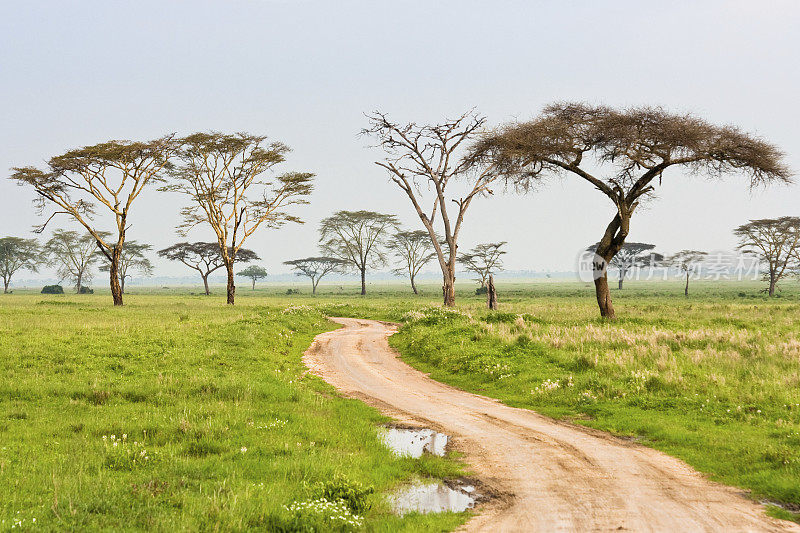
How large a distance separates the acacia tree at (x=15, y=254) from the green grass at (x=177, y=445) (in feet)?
324

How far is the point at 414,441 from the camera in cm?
909

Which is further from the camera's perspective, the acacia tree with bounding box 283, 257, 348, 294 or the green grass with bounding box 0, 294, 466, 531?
the acacia tree with bounding box 283, 257, 348, 294

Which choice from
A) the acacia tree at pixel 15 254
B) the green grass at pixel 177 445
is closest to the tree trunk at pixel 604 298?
the green grass at pixel 177 445

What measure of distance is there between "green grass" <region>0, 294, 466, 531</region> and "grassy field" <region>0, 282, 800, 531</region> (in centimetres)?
3

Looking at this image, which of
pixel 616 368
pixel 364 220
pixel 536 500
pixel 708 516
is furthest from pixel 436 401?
pixel 364 220

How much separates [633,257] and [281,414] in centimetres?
10518

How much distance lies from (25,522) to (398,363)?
43.8 ft

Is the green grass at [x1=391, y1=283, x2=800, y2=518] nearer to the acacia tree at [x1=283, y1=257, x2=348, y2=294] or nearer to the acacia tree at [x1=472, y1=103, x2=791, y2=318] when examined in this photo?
the acacia tree at [x1=472, y1=103, x2=791, y2=318]

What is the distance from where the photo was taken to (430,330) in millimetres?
21594

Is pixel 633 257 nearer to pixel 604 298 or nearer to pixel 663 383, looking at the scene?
pixel 604 298

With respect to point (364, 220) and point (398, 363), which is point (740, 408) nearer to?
point (398, 363)

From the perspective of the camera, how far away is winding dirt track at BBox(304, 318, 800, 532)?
5.69m

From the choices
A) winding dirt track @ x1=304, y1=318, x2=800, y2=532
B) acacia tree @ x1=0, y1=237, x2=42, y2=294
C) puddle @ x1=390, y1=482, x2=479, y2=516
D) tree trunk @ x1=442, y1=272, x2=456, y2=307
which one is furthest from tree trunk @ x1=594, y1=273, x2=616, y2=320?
acacia tree @ x1=0, y1=237, x2=42, y2=294

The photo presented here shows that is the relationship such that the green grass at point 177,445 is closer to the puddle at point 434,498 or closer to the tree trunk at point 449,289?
the puddle at point 434,498
